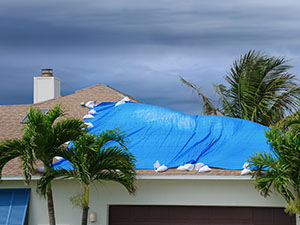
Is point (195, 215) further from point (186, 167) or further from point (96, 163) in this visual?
point (96, 163)

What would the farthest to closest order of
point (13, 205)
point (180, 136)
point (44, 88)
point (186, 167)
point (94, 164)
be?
point (44, 88) < point (180, 136) < point (13, 205) < point (186, 167) < point (94, 164)

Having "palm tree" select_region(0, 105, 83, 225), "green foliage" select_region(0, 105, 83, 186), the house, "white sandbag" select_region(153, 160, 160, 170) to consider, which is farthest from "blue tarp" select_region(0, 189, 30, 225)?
"white sandbag" select_region(153, 160, 160, 170)

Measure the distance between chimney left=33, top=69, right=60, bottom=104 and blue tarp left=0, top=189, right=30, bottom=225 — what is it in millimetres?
8761

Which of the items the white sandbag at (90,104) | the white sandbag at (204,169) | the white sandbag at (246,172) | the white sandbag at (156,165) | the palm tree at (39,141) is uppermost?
the white sandbag at (90,104)

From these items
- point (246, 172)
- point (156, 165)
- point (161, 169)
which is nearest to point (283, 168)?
point (246, 172)

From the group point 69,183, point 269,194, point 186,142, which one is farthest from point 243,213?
point 69,183

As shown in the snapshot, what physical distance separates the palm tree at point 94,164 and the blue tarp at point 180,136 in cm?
130

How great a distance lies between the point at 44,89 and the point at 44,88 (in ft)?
0.15

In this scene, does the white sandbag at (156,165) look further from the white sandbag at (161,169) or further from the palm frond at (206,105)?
the palm frond at (206,105)

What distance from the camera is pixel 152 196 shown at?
50.8 ft

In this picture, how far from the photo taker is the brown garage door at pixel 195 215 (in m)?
15.3

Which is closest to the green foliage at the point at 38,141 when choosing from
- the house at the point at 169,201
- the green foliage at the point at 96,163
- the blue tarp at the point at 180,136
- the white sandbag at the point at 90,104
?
the green foliage at the point at 96,163

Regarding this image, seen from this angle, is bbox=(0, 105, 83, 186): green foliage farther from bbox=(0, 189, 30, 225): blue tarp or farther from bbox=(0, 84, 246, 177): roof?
bbox=(0, 84, 246, 177): roof

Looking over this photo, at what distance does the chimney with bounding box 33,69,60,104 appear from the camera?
79.6ft
